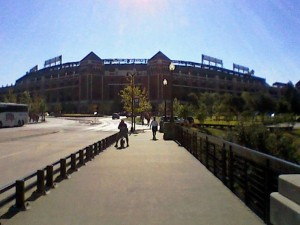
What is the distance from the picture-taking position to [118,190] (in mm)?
10078

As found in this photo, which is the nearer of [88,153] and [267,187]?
[267,187]

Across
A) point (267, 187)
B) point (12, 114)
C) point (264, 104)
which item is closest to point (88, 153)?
point (267, 187)

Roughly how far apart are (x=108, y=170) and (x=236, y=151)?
585cm

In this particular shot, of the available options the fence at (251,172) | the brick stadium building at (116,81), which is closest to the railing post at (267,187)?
the fence at (251,172)

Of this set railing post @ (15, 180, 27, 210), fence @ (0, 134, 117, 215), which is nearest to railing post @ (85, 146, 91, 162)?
fence @ (0, 134, 117, 215)

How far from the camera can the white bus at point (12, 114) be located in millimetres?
56219

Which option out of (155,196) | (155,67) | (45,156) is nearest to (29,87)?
(155,67)

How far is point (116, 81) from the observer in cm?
14225

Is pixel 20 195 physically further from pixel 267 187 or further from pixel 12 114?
pixel 12 114

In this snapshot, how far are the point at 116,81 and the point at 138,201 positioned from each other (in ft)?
441

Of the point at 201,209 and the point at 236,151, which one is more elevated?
the point at 236,151

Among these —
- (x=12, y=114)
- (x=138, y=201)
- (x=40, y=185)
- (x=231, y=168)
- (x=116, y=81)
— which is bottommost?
(x=138, y=201)

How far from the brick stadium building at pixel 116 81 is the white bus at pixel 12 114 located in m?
72.9

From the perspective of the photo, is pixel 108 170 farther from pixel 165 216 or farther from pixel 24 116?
pixel 24 116
